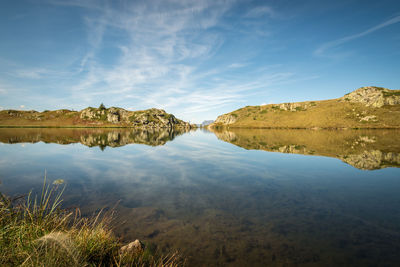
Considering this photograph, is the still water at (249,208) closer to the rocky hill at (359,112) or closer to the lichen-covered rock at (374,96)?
the rocky hill at (359,112)

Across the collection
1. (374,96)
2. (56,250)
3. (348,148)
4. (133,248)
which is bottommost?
(133,248)

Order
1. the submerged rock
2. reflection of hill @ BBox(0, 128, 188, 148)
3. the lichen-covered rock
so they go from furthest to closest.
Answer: the lichen-covered rock → reflection of hill @ BBox(0, 128, 188, 148) → the submerged rock

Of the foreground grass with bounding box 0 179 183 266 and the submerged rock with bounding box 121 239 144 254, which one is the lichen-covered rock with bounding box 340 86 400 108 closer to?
the submerged rock with bounding box 121 239 144 254

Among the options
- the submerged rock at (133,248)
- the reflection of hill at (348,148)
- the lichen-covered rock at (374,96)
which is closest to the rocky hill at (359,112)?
the lichen-covered rock at (374,96)

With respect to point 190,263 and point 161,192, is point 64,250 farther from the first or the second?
point 161,192

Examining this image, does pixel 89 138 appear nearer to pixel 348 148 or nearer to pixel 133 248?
pixel 133 248

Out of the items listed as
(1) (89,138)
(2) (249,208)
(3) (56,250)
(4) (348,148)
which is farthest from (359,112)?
(3) (56,250)

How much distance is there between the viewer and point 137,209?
10.5 m

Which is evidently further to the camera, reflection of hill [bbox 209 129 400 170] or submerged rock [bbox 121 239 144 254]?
reflection of hill [bbox 209 129 400 170]

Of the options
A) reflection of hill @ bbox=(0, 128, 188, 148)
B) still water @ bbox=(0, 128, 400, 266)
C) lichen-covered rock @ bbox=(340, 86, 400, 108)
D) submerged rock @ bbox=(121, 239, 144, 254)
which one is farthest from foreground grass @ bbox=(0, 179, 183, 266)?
lichen-covered rock @ bbox=(340, 86, 400, 108)

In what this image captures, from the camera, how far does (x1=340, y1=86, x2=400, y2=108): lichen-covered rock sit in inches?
6414

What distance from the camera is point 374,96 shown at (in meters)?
172

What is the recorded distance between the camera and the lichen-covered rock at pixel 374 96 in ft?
535

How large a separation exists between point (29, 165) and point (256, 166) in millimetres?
27061
